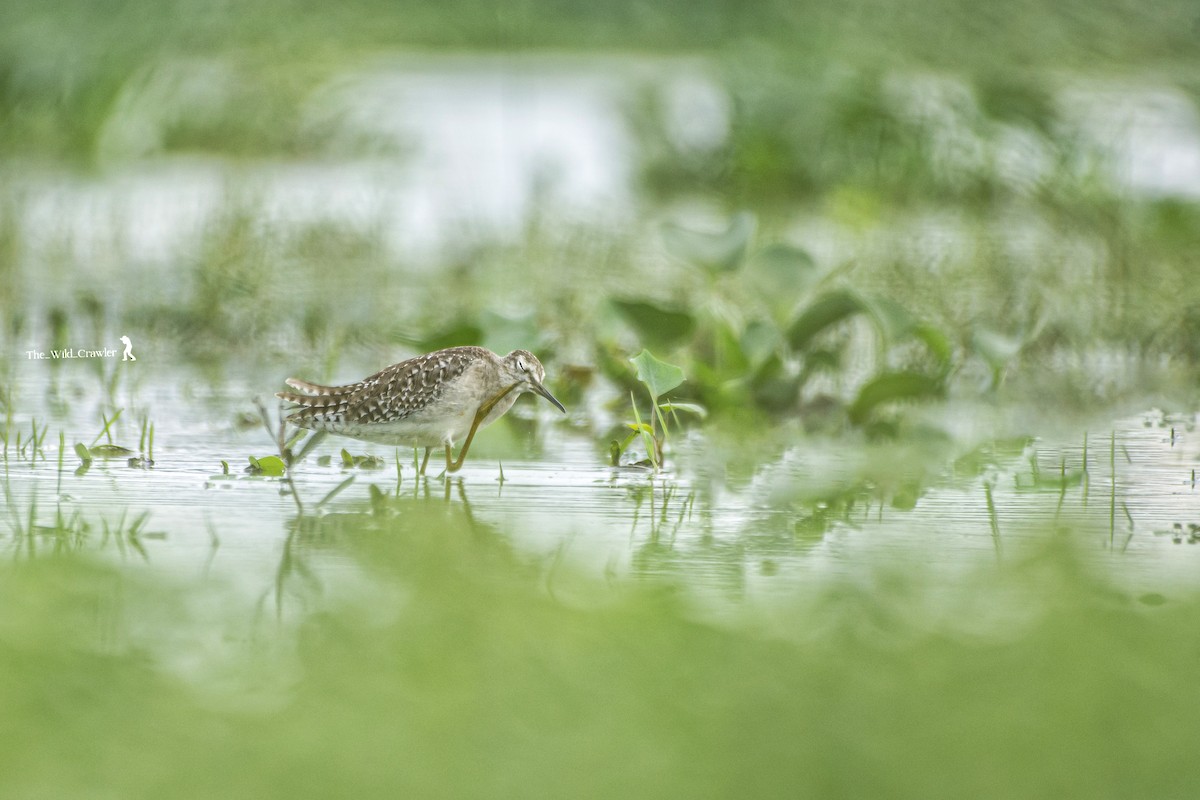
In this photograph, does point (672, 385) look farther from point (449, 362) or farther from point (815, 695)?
point (815, 695)

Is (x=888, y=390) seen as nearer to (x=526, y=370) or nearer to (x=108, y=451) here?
(x=526, y=370)

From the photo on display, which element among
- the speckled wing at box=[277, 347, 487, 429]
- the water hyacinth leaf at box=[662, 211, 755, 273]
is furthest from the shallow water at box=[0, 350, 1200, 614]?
the water hyacinth leaf at box=[662, 211, 755, 273]

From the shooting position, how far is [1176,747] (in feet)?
7.91

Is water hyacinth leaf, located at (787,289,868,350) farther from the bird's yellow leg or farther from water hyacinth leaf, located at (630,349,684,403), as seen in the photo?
the bird's yellow leg

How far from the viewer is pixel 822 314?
206 inches

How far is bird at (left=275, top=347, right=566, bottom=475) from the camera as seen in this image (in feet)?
14.7

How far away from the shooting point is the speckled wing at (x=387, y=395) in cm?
450

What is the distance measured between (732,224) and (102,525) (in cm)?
232

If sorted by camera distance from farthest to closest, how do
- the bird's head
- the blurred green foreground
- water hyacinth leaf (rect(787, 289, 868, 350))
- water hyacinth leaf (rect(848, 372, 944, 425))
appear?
water hyacinth leaf (rect(787, 289, 868, 350)) < water hyacinth leaf (rect(848, 372, 944, 425)) < the bird's head < the blurred green foreground

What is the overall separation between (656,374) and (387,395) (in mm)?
673

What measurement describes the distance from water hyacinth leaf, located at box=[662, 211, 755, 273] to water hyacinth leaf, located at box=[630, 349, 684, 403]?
0.90 metres

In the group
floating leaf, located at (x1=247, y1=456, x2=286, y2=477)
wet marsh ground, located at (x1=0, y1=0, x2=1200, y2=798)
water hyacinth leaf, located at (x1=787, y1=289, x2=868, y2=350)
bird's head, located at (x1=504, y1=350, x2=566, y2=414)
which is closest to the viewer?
wet marsh ground, located at (x1=0, y1=0, x2=1200, y2=798)

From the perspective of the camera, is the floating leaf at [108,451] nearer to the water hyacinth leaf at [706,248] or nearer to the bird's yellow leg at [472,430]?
the bird's yellow leg at [472,430]

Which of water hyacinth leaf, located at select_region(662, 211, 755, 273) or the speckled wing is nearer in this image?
the speckled wing
